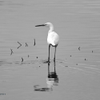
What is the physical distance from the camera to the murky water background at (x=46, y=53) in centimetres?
1172

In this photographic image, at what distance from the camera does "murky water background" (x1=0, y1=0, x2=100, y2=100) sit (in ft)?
38.4

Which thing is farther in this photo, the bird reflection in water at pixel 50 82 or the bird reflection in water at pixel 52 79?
the bird reflection in water at pixel 52 79

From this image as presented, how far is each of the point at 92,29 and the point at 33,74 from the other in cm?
1126

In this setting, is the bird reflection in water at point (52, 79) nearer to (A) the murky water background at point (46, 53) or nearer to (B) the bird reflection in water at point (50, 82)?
(B) the bird reflection in water at point (50, 82)

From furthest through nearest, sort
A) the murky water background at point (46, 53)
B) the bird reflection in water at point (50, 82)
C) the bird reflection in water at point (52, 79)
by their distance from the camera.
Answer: the bird reflection in water at point (52, 79), the bird reflection in water at point (50, 82), the murky water background at point (46, 53)

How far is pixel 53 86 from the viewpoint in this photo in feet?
40.2

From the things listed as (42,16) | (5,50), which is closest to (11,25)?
(42,16)

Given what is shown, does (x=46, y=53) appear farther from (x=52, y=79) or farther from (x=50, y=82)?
(x=50, y=82)

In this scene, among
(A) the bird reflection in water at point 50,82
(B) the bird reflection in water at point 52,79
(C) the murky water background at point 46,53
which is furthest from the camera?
(B) the bird reflection in water at point 52,79

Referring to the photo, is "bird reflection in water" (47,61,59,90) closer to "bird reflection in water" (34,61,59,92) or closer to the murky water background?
"bird reflection in water" (34,61,59,92)

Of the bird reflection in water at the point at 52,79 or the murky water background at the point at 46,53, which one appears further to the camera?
the bird reflection in water at the point at 52,79

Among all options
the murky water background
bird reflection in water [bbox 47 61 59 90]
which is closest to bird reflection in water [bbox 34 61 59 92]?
bird reflection in water [bbox 47 61 59 90]

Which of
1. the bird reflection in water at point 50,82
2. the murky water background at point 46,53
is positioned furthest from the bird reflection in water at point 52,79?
the murky water background at point 46,53

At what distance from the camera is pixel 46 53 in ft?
58.5
